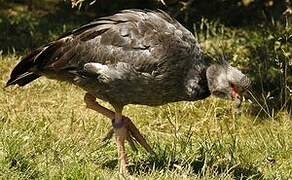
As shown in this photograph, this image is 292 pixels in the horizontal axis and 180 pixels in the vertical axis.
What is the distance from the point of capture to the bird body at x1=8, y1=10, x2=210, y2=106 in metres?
4.91

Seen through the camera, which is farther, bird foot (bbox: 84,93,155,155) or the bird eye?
bird foot (bbox: 84,93,155,155)

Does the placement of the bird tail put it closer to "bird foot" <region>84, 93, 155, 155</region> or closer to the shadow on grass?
"bird foot" <region>84, 93, 155, 155</region>

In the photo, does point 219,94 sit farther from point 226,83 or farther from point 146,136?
point 146,136

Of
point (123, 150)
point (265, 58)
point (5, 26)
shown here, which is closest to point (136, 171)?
point (123, 150)

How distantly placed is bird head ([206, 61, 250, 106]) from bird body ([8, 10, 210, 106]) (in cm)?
7

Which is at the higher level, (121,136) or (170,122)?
(121,136)

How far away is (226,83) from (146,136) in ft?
4.28

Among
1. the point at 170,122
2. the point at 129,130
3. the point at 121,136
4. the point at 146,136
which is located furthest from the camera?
the point at 146,136

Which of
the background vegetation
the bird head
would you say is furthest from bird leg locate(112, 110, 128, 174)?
the bird head

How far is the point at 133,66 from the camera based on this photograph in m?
4.91

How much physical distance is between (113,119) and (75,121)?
1.19 meters

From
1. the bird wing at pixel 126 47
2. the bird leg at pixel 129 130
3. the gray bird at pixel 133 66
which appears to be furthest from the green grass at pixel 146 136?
the bird wing at pixel 126 47

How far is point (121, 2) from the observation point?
1083 cm

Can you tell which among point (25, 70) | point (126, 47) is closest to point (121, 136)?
point (126, 47)
